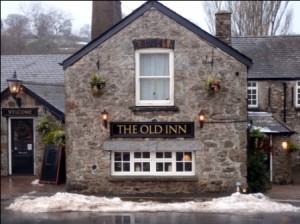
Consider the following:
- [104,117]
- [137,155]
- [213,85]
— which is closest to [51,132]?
[104,117]

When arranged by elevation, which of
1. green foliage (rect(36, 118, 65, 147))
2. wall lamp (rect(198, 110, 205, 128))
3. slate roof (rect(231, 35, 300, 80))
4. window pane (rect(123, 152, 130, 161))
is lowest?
window pane (rect(123, 152, 130, 161))

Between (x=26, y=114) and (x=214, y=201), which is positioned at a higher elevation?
(x=26, y=114)

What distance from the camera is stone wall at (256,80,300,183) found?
17603 millimetres

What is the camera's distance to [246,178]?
14.0 meters

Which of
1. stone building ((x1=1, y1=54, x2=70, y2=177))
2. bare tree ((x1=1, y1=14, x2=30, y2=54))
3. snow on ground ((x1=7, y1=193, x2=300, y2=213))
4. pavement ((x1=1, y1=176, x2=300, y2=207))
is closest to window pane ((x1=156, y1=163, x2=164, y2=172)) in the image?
pavement ((x1=1, y1=176, x2=300, y2=207))

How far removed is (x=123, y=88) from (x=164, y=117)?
54.3 inches

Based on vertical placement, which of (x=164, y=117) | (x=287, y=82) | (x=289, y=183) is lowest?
(x=289, y=183)

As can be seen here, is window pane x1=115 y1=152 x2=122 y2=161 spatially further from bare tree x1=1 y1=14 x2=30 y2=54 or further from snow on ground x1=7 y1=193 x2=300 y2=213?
bare tree x1=1 y1=14 x2=30 y2=54

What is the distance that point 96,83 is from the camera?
1381 cm

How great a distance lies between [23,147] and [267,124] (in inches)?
340

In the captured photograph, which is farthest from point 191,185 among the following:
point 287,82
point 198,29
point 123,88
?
point 287,82

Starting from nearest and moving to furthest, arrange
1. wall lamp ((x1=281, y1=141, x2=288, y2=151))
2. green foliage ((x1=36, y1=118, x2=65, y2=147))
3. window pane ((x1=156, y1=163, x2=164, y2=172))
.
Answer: window pane ((x1=156, y1=163, x2=164, y2=172)), green foliage ((x1=36, y1=118, x2=65, y2=147)), wall lamp ((x1=281, y1=141, x2=288, y2=151))

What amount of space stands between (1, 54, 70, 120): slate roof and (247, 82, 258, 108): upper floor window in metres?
7.51

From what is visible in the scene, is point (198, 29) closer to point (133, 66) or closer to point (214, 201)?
point (133, 66)
